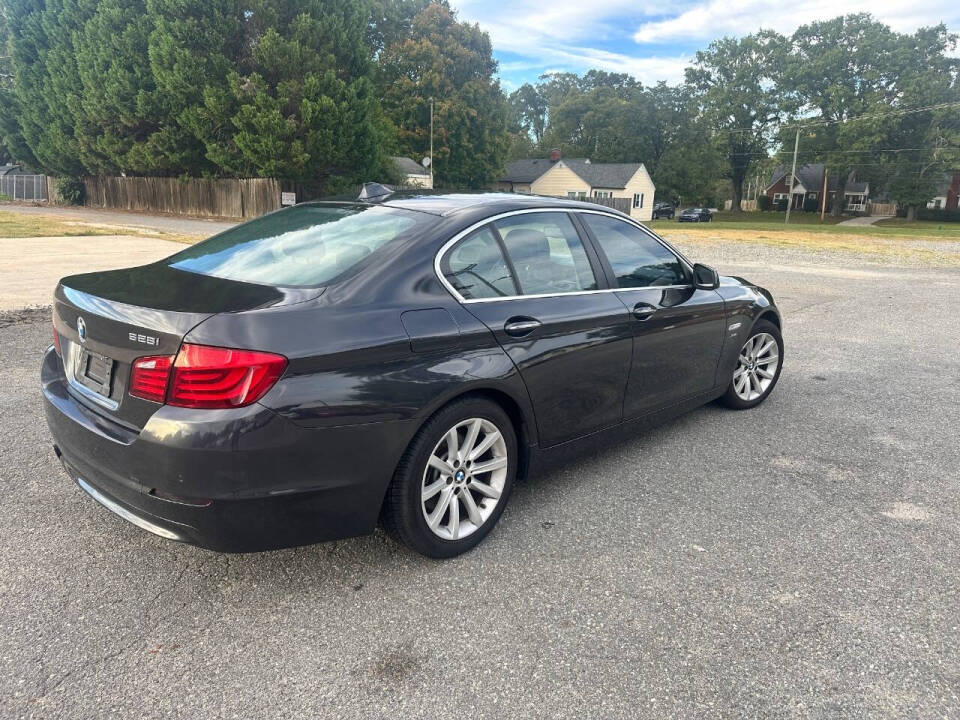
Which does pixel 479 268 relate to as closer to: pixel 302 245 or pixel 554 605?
pixel 302 245

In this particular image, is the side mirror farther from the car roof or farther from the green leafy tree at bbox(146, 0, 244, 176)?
the green leafy tree at bbox(146, 0, 244, 176)

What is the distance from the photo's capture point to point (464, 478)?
2.92 m

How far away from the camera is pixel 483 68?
54844 millimetres

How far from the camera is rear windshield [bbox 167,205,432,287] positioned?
284 centimetres

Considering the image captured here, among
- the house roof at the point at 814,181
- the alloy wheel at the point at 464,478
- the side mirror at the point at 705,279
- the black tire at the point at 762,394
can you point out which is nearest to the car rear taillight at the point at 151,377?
the alloy wheel at the point at 464,478

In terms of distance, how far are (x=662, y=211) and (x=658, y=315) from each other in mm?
65012

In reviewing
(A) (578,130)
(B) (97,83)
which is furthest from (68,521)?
(A) (578,130)

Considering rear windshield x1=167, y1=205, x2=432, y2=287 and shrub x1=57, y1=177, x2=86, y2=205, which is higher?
shrub x1=57, y1=177, x2=86, y2=205

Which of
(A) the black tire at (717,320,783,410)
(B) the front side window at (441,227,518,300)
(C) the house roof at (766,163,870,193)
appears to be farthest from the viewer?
(C) the house roof at (766,163,870,193)

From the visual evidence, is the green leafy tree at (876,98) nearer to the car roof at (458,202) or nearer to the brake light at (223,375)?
the car roof at (458,202)

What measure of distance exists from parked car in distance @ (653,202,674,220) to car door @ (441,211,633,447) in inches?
2542

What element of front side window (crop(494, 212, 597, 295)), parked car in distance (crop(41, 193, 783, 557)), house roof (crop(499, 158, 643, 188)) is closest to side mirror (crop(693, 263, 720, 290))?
parked car in distance (crop(41, 193, 783, 557))

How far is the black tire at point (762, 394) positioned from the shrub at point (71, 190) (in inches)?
1810

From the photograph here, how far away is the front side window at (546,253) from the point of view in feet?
10.8
